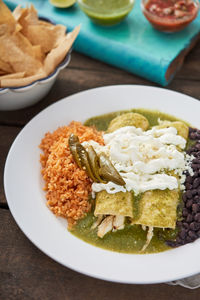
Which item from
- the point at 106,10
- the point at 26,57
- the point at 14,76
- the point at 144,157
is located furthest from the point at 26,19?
the point at 144,157

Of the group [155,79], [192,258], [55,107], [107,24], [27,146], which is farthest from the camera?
[107,24]

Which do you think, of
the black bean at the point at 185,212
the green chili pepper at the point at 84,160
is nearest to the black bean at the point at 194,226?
the black bean at the point at 185,212

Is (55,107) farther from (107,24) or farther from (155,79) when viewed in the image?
(107,24)

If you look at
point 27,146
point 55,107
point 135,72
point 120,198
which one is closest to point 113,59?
point 135,72

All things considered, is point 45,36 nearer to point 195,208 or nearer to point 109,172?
point 109,172

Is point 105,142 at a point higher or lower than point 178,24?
lower

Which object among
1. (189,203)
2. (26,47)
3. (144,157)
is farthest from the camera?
(26,47)

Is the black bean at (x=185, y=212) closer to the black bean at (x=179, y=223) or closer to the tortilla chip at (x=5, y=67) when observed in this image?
the black bean at (x=179, y=223)
